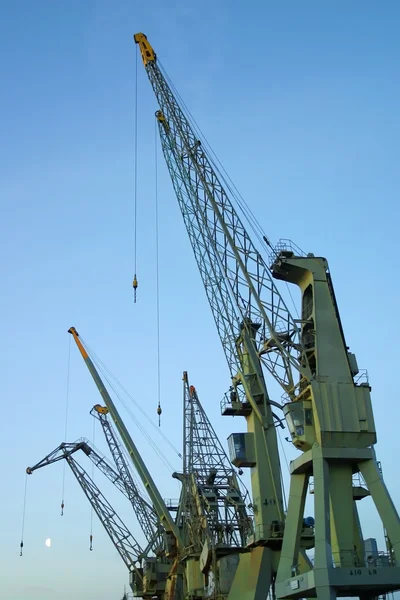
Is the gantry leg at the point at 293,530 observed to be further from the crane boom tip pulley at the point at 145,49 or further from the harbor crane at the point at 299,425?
the crane boom tip pulley at the point at 145,49

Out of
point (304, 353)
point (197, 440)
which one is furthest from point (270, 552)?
point (197, 440)

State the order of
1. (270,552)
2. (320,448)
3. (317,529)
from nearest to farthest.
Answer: (317,529)
(320,448)
(270,552)

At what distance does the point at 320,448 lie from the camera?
32.1m

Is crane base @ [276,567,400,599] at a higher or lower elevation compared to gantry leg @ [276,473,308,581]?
lower

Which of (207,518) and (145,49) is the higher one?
(145,49)

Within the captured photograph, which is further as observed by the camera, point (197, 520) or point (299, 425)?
point (197, 520)

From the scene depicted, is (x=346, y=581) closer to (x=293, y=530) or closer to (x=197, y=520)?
(x=293, y=530)

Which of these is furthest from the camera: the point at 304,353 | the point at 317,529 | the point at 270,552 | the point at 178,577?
the point at 178,577

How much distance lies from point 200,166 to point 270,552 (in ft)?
78.0

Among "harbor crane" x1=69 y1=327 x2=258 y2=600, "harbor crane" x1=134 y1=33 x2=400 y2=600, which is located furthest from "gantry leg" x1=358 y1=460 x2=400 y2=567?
"harbor crane" x1=69 y1=327 x2=258 y2=600

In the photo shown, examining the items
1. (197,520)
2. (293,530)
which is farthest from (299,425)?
(197,520)

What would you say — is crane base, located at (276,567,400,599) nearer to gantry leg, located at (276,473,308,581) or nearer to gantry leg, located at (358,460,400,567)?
gantry leg, located at (358,460,400,567)

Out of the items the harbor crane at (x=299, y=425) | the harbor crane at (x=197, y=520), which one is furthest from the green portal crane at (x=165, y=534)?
the harbor crane at (x=299, y=425)

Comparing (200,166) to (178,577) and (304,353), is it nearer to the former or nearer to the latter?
Answer: (304,353)
